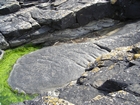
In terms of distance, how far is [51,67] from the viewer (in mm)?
11375

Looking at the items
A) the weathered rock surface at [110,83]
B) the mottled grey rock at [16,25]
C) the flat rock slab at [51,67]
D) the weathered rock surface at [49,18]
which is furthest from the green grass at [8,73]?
the weathered rock surface at [110,83]

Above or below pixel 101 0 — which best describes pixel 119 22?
below

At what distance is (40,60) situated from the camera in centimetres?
1198

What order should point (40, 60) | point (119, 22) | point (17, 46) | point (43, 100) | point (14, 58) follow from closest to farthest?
1. point (43, 100)
2. point (40, 60)
3. point (14, 58)
4. point (17, 46)
5. point (119, 22)

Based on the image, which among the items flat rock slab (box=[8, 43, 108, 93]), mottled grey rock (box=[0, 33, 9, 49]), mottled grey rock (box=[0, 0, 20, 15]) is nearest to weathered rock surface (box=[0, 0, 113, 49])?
mottled grey rock (box=[0, 33, 9, 49])

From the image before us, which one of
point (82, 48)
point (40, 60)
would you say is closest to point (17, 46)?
point (40, 60)

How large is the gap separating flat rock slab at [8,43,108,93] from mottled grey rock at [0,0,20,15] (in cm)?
399

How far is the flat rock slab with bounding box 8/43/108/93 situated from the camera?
10445 millimetres

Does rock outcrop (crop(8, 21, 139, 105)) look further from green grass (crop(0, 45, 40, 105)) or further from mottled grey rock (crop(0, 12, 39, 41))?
mottled grey rock (crop(0, 12, 39, 41))

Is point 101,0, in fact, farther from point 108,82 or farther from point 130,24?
point 108,82

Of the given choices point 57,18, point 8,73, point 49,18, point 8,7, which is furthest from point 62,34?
point 8,73

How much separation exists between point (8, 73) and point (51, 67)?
2.12 metres

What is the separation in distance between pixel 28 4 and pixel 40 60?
5.33m

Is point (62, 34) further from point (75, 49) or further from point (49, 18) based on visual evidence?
point (75, 49)
